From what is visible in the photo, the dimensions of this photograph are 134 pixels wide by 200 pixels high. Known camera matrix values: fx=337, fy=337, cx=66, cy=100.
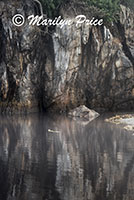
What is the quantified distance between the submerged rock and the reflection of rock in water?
9.22m

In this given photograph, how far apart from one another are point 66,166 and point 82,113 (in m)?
15.8

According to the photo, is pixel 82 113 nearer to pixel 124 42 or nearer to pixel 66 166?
pixel 124 42

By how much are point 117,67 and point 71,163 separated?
738 inches

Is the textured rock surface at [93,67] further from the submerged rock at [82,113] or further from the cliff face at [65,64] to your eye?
the submerged rock at [82,113]

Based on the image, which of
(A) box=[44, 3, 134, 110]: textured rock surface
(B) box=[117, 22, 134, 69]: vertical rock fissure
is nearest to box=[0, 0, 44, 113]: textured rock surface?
(A) box=[44, 3, 134, 110]: textured rock surface

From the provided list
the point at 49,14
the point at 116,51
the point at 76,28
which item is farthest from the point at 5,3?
the point at 116,51

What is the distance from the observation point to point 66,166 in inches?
340

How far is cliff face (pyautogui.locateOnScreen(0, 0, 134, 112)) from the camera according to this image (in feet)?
78.9

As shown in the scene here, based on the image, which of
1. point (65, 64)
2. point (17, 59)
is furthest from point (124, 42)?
point (17, 59)

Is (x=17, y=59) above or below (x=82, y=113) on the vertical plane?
above

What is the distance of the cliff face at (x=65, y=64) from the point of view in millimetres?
24047

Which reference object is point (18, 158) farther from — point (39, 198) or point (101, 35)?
point (101, 35)

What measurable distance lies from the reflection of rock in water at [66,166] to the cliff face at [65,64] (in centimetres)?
1065

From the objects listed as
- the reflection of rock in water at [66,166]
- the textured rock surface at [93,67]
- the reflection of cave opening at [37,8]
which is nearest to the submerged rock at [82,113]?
the textured rock surface at [93,67]
